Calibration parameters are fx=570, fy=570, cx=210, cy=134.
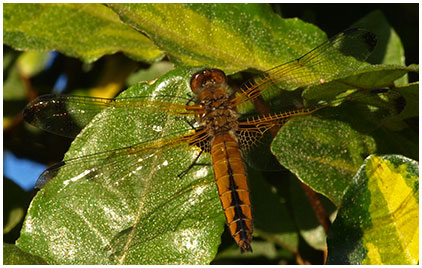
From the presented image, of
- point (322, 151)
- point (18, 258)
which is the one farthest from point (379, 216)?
point (18, 258)

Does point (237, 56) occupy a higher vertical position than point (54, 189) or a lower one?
higher

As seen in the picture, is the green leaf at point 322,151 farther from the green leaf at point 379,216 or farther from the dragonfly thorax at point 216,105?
the dragonfly thorax at point 216,105

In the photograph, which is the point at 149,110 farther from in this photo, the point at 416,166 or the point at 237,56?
the point at 416,166

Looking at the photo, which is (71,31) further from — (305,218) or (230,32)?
(305,218)

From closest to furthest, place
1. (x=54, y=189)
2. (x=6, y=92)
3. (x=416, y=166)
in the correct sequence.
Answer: (x=416, y=166) → (x=54, y=189) → (x=6, y=92)

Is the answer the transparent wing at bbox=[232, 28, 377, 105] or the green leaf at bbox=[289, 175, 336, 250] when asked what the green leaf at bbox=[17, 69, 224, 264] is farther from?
the green leaf at bbox=[289, 175, 336, 250]

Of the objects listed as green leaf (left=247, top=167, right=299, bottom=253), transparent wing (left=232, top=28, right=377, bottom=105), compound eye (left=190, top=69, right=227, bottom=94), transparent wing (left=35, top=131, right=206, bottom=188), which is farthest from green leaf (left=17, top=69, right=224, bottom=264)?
green leaf (left=247, top=167, right=299, bottom=253)

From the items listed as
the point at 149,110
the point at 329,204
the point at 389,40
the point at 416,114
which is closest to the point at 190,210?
the point at 149,110
